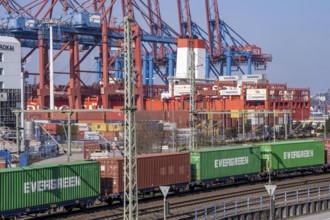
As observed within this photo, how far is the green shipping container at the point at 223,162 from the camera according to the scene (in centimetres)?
4250

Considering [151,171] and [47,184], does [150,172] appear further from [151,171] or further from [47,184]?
[47,184]

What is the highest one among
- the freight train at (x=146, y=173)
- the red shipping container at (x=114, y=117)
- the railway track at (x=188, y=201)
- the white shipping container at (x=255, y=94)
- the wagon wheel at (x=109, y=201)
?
the white shipping container at (x=255, y=94)

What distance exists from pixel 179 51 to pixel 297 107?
26001mm

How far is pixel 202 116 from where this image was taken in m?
103

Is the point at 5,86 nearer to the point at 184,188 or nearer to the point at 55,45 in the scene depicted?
the point at 184,188

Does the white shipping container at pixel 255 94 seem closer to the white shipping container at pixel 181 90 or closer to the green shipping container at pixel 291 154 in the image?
the white shipping container at pixel 181 90

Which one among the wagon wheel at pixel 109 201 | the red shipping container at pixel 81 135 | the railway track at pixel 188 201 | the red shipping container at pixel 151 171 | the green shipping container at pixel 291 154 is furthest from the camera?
the red shipping container at pixel 81 135

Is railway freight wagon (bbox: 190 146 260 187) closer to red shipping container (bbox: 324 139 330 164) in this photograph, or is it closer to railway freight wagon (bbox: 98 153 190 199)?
railway freight wagon (bbox: 98 153 190 199)

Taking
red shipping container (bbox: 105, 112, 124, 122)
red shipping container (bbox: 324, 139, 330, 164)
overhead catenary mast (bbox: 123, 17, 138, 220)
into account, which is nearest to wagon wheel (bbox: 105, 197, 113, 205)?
overhead catenary mast (bbox: 123, 17, 138, 220)

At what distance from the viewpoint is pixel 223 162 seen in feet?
146

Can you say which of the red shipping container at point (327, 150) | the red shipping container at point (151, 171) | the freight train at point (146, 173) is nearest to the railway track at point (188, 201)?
the freight train at point (146, 173)

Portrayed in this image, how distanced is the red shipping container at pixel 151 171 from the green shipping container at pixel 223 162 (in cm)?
114

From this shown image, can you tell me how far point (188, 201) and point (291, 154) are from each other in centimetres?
1517

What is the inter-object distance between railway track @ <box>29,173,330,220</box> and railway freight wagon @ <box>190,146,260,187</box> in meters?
0.94
